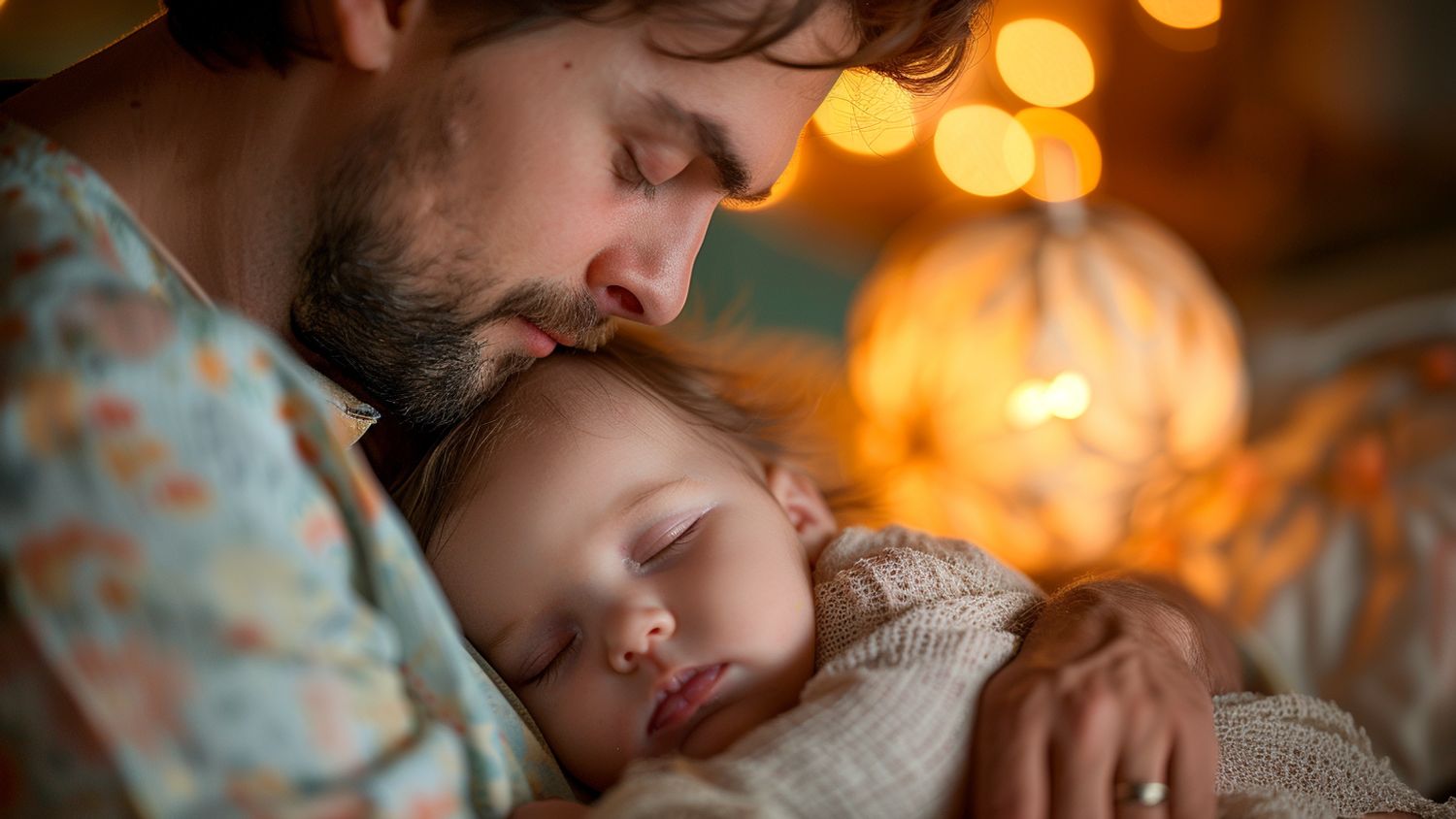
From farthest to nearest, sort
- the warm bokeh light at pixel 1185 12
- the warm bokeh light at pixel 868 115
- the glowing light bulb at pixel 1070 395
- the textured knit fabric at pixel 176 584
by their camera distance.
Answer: the warm bokeh light at pixel 1185 12
the glowing light bulb at pixel 1070 395
the warm bokeh light at pixel 868 115
the textured knit fabric at pixel 176 584

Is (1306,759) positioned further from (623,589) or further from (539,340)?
(539,340)

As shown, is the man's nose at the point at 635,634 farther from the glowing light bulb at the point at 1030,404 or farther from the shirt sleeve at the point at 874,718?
the glowing light bulb at the point at 1030,404

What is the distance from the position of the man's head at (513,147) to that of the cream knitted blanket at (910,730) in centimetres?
35

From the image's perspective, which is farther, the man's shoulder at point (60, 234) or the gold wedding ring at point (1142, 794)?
the gold wedding ring at point (1142, 794)

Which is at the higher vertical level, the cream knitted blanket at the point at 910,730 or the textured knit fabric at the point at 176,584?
the textured knit fabric at the point at 176,584

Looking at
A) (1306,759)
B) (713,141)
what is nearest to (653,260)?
(713,141)

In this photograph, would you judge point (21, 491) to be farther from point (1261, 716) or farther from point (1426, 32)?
point (1426, 32)

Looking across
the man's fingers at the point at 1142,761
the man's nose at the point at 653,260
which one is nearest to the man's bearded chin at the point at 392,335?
the man's nose at the point at 653,260

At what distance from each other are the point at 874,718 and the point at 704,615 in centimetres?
21

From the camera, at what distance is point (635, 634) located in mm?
912

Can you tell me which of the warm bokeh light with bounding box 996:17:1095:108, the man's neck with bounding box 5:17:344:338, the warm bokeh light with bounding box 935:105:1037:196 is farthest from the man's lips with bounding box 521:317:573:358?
the warm bokeh light with bounding box 996:17:1095:108

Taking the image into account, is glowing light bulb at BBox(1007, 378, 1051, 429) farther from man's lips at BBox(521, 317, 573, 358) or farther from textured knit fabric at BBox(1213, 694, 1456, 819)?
man's lips at BBox(521, 317, 573, 358)

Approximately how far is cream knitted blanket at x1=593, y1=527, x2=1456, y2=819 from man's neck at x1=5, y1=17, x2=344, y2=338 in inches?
23.3

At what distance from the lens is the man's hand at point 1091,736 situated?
2.56 feet
